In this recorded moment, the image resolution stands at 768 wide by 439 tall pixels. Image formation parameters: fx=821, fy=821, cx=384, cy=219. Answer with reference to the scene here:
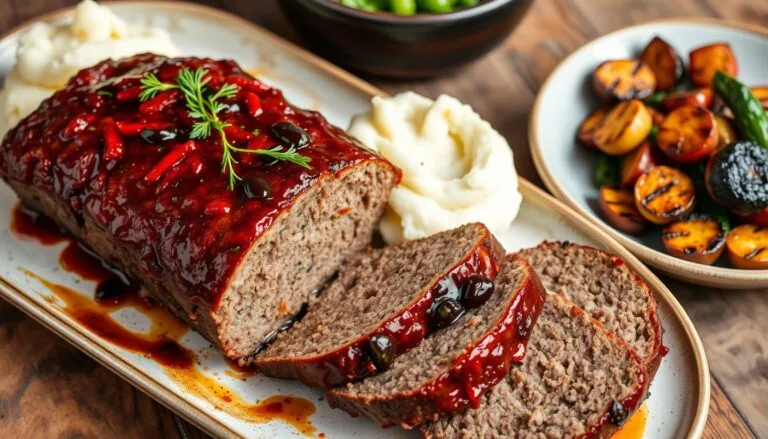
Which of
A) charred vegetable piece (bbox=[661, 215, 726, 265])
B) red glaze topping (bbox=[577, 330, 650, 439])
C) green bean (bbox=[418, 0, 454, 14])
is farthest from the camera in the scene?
green bean (bbox=[418, 0, 454, 14])

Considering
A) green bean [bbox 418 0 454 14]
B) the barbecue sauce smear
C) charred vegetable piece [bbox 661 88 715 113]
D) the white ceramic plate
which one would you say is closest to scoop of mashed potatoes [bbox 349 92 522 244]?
the white ceramic plate

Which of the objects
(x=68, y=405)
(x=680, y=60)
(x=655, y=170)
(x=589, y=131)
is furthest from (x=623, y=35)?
(x=68, y=405)

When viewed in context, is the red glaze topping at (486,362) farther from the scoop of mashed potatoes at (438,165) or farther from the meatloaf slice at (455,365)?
the scoop of mashed potatoes at (438,165)

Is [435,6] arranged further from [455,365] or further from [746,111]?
[455,365]

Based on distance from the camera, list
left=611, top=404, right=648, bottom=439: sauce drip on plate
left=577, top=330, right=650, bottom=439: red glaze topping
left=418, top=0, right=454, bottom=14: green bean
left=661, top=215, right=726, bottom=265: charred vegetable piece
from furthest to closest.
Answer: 1. left=418, top=0, right=454, bottom=14: green bean
2. left=661, top=215, right=726, bottom=265: charred vegetable piece
3. left=611, top=404, right=648, bottom=439: sauce drip on plate
4. left=577, top=330, right=650, bottom=439: red glaze topping

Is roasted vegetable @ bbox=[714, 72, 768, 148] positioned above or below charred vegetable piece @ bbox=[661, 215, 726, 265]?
above

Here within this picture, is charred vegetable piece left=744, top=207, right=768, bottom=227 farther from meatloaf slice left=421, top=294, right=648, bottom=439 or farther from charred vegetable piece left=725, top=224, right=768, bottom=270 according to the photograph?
meatloaf slice left=421, top=294, right=648, bottom=439

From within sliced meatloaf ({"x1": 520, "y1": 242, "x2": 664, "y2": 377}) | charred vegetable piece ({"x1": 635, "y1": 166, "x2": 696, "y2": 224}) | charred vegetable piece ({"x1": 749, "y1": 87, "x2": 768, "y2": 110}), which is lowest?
sliced meatloaf ({"x1": 520, "y1": 242, "x2": 664, "y2": 377})
